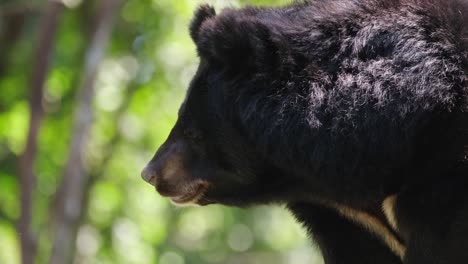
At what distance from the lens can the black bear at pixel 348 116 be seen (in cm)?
321

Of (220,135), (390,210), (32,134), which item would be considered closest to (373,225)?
(390,210)

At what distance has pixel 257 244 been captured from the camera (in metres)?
14.9

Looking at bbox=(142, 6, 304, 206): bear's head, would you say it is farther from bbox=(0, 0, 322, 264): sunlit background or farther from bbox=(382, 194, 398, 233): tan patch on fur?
bbox=(0, 0, 322, 264): sunlit background

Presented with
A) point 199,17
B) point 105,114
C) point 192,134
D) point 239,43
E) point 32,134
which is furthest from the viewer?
point 105,114

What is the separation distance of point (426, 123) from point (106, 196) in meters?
6.15

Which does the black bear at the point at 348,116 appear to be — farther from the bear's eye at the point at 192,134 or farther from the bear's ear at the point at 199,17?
the bear's ear at the point at 199,17

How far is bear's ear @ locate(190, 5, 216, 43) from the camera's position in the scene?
3816 millimetres

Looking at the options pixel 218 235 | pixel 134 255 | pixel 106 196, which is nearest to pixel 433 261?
pixel 134 255

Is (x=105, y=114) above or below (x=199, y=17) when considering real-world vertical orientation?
below

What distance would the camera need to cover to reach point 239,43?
3424 millimetres

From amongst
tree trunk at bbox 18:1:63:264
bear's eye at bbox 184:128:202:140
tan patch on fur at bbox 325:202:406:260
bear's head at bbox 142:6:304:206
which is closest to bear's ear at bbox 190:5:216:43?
bear's head at bbox 142:6:304:206

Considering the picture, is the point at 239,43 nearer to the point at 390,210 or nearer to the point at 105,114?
the point at 390,210

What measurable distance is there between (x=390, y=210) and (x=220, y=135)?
26.7 inches

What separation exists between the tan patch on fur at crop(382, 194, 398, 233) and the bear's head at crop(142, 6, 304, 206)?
1.21 ft
